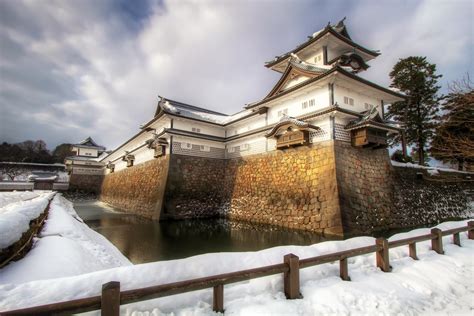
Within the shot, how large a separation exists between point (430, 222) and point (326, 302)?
1434cm

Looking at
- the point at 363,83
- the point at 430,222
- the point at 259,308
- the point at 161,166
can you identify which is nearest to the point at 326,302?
the point at 259,308

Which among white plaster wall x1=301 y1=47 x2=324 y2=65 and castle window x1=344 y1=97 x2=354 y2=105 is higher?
white plaster wall x1=301 y1=47 x2=324 y2=65

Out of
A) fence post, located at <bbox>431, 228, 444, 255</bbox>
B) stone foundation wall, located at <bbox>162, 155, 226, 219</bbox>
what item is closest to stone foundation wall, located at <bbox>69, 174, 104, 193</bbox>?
stone foundation wall, located at <bbox>162, 155, 226, 219</bbox>

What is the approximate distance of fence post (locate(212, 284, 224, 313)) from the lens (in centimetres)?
287

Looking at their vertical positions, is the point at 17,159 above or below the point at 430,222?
above

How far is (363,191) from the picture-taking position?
11.4 m

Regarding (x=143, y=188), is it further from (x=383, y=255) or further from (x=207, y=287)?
(x=383, y=255)

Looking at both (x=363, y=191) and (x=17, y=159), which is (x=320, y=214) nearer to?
(x=363, y=191)

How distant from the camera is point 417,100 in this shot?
20078 millimetres

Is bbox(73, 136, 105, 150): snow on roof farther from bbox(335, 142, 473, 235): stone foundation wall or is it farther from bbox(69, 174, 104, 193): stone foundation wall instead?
bbox(335, 142, 473, 235): stone foundation wall

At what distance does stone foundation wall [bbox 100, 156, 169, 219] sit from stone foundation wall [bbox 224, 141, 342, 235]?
523 cm

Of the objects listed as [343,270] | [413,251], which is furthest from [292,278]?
[413,251]

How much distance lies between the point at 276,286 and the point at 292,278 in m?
0.33

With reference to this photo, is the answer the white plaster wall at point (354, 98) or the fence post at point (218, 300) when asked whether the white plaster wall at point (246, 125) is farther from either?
the fence post at point (218, 300)
